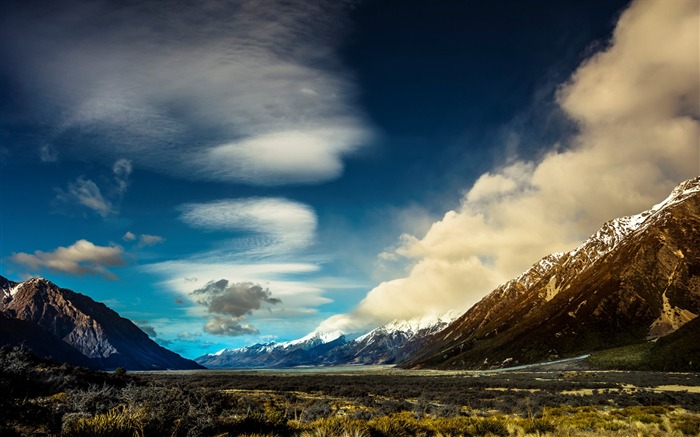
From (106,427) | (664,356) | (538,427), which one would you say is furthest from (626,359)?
(106,427)

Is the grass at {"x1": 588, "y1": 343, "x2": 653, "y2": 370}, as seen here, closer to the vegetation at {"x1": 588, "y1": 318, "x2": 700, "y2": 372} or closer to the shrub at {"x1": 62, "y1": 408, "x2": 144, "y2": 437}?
the vegetation at {"x1": 588, "y1": 318, "x2": 700, "y2": 372}

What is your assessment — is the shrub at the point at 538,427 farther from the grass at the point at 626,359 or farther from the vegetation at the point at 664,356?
the grass at the point at 626,359

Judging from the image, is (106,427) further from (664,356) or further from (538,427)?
(664,356)

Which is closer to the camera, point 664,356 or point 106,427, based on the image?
point 106,427

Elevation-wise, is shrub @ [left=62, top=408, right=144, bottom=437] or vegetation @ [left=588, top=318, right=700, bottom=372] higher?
shrub @ [left=62, top=408, right=144, bottom=437]

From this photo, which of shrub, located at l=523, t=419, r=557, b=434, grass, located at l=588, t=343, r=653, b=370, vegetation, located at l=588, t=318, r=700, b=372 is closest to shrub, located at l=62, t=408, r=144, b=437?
shrub, located at l=523, t=419, r=557, b=434

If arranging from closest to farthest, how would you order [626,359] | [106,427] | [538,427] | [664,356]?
[106,427], [538,427], [664,356], [626,359]

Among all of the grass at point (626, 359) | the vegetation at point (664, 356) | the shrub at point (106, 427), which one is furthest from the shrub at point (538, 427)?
the grass at point (626, 359)

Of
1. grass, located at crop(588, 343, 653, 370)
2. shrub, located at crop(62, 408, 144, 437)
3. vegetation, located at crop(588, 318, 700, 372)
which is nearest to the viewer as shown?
shrub, located at crop(62, 408, 144, 437)

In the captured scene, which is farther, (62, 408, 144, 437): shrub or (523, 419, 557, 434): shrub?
(523, 419, 557, 434): shrub

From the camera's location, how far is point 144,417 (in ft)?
37.1

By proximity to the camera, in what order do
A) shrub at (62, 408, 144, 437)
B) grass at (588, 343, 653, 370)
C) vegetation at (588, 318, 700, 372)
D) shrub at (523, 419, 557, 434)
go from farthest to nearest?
grass at (588, 343, 653, 370)
vegetation at (588, 318, 700, 372)
shrub at (523, 419, 557, 434)
shrub at (62, 408, 144, 437)

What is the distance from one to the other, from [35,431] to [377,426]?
12.1 m

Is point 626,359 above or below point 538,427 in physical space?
below
